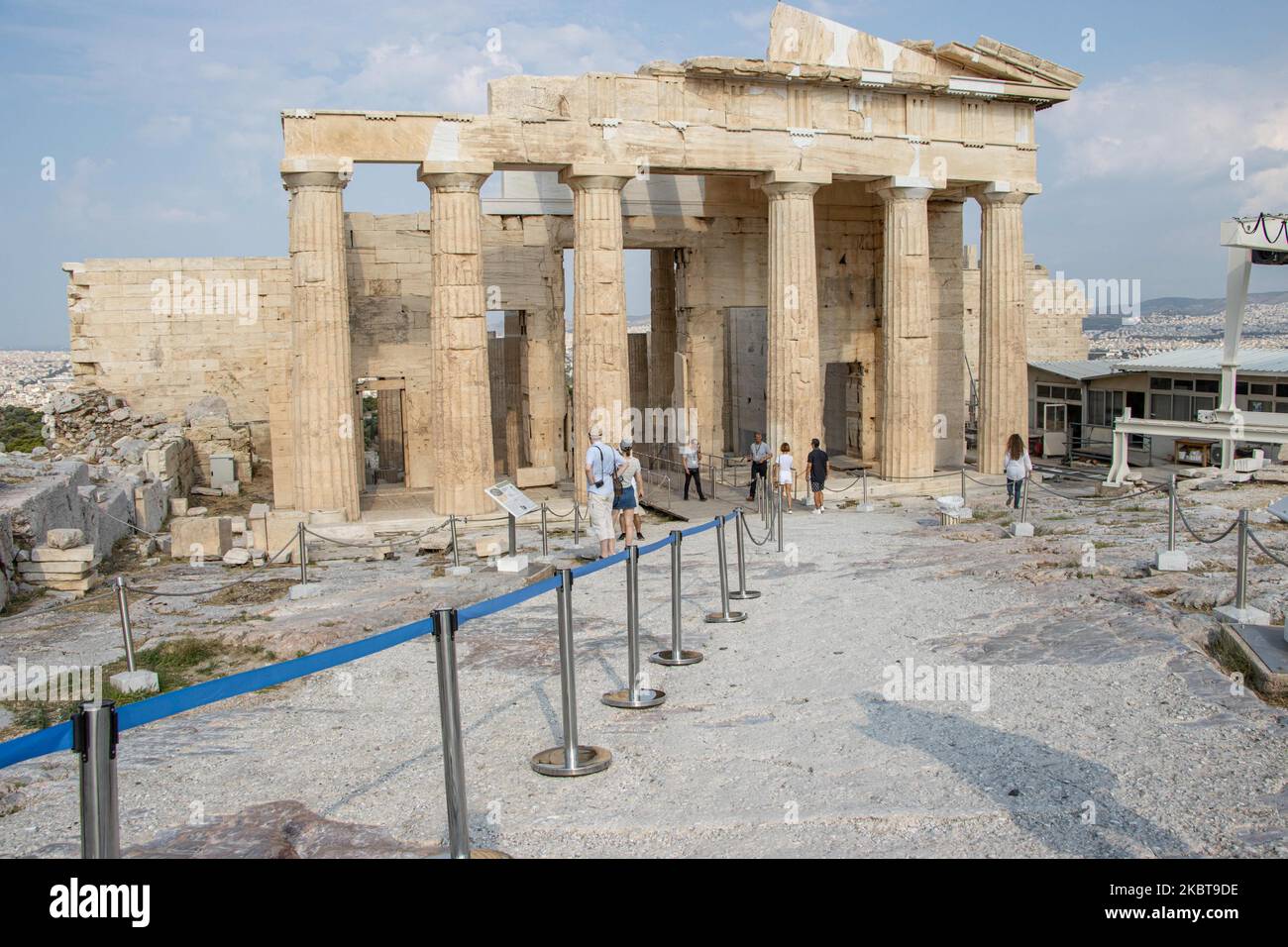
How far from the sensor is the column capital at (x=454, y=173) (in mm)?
20031

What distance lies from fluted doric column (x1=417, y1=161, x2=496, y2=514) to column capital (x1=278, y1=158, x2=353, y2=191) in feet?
4.66

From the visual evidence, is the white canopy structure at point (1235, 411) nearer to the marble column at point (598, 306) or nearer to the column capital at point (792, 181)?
the column capital at point (792, 181)

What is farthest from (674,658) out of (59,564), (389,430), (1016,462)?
(389,430)

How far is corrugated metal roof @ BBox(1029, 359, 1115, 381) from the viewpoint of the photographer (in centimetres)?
→ 3569

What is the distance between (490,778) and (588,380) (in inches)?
594

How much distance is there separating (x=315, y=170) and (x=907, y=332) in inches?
484

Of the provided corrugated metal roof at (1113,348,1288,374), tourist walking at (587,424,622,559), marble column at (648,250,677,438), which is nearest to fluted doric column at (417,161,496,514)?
tourist walking at (587,424,622,559)

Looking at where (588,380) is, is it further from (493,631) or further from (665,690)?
(665,690)

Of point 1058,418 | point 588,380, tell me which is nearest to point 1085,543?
point 588,380

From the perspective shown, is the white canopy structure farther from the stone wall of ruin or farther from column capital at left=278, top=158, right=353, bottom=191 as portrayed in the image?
the stone wall of ruin

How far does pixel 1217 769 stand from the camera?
6.41 metres

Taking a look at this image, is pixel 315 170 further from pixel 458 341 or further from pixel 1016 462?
pixel 1016 462

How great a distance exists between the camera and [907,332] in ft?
78.3

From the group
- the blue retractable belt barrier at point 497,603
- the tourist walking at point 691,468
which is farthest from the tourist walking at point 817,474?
the blue retractable belt barrier at point 497,603
